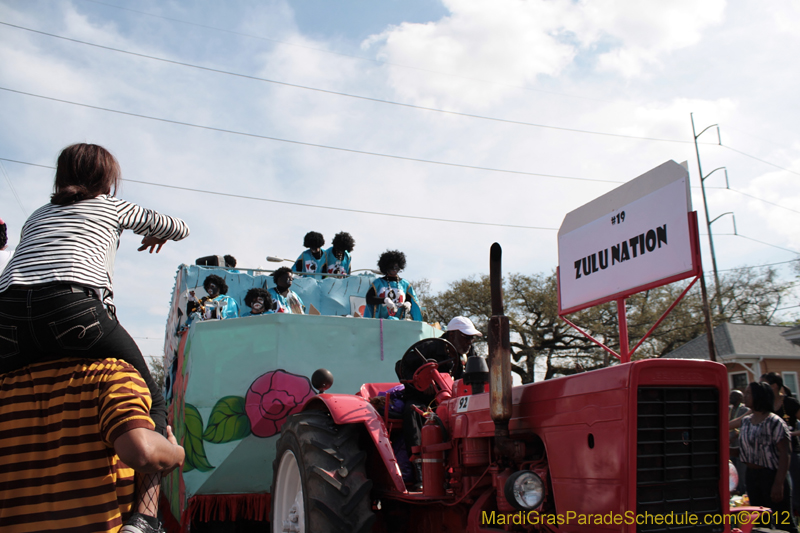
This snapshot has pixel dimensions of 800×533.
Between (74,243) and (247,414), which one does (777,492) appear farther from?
(74,243)

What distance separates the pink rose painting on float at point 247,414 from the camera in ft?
18.1

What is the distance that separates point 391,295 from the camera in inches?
325

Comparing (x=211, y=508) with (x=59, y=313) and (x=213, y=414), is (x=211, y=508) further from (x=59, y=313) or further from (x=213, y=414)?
(x=59, y=313)

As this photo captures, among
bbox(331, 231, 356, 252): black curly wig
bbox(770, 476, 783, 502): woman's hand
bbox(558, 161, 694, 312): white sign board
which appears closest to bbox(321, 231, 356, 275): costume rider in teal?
bbox(331, 231, 356, 252): black curly wig

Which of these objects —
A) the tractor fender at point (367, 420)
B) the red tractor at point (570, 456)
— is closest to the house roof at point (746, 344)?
the tractor fender at point (367, 420)

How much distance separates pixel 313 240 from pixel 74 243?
25.6 ft

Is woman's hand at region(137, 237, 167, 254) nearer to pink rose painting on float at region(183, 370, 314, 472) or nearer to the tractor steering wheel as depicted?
the tractor steering wheel

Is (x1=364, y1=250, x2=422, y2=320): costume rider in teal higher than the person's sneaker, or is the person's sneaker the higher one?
(x1=364, y1=250, x2=422, y2=320): costume rider in teal

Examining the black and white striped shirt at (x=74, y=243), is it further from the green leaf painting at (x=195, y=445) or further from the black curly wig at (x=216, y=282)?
the black curly wig at (x=216, y=282)

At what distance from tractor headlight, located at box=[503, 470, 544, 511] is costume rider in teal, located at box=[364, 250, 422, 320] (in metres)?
5.18

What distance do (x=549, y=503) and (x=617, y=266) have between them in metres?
2.38

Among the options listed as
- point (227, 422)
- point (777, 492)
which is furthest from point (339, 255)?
point (777, 492)

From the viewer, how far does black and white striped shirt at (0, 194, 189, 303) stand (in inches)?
68.9

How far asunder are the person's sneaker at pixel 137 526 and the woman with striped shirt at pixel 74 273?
0.25 meters
